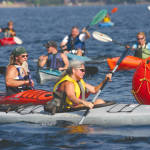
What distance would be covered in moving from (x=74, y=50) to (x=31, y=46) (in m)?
10.8

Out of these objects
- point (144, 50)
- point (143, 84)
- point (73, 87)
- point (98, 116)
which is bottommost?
point (98, 116)

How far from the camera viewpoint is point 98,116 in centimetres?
867

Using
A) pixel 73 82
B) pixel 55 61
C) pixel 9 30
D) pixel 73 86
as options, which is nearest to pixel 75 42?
pixel 55 61

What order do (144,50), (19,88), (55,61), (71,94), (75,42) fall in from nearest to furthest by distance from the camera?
(71,94), (19,88), (55,61), (144,50), (75,42)

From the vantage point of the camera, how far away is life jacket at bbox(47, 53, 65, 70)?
1364cm

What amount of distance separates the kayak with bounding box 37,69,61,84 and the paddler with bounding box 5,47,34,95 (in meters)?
4.06

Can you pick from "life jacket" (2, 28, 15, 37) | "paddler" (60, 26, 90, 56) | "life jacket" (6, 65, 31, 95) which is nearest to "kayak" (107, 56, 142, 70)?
"paddler" (60, 26, 90, 56)

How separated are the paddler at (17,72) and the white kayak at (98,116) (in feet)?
2.11

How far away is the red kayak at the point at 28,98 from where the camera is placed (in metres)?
9.62

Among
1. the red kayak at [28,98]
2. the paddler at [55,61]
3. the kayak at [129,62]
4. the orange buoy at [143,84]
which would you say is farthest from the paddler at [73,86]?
the kayak at [129,62]

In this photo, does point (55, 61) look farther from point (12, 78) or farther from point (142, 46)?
point (12, 78)

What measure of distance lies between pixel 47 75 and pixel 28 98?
4425 mm

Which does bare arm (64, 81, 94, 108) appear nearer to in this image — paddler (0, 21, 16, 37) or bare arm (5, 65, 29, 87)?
bare arm (5, 65, 29, 87)

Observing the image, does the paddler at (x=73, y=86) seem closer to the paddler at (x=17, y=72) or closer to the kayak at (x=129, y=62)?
the paddler at (x=17, y=72)
